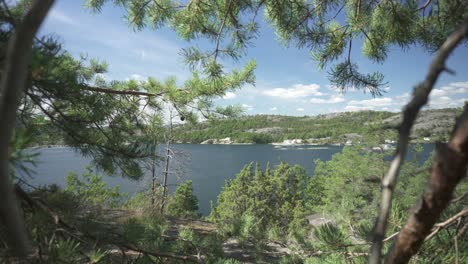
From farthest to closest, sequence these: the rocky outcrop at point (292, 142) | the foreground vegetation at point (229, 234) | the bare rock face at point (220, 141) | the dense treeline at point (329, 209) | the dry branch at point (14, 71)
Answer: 1. the rocky outcrop at point (292, 142)
2. the bare rock face at point (220, 141)
3. the dense treeline at point (329, 209)
4. the foreground vegetation at point (229, 234)
5. the dry branch at point (14, 71)

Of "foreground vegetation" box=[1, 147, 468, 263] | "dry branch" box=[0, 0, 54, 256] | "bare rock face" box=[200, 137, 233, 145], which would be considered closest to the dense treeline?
"foreground vegetation" box=[1, 147, 468, 263]

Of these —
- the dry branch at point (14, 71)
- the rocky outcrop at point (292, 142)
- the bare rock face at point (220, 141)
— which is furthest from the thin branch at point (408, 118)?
the rocky outcrop at point (292, 142)

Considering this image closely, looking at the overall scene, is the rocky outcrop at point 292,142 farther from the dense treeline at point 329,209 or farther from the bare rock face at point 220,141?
the dense treeline at point 329,209

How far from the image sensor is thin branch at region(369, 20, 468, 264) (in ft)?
0.89

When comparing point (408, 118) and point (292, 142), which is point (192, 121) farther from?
point (292, 142)

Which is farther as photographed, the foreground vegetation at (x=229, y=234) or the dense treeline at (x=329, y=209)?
the dense treeline at (x=329, y=209)

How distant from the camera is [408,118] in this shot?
0.89 ft

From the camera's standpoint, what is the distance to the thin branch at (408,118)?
0.89 feet

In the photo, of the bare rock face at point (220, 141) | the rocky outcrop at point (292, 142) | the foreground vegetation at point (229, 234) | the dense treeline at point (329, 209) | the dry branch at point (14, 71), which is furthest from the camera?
the rocky outcrop at point (292, 142)

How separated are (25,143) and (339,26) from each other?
8.02 ft

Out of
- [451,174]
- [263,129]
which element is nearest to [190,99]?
[451,174]

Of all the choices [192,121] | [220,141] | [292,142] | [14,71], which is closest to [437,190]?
[14,71]

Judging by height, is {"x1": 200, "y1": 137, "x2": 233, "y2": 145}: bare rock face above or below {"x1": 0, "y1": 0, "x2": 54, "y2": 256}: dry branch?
below

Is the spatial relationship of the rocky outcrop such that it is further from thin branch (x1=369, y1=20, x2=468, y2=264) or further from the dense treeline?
thin branch (x1=369, y1=20, x2=468, y2=264)
